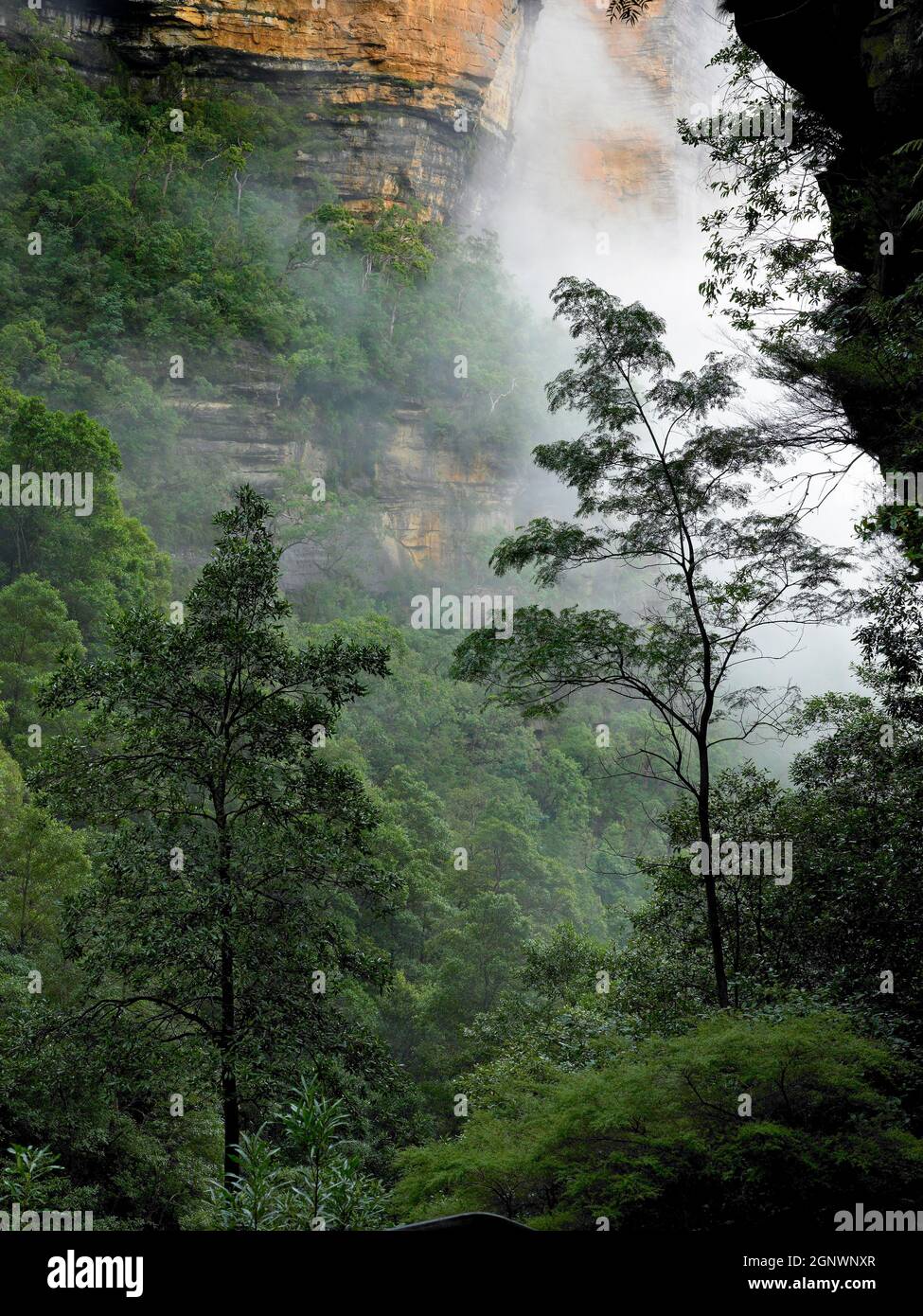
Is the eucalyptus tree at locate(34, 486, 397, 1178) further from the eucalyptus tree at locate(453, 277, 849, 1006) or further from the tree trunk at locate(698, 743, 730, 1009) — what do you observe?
the tree trunk at locate(698, 743, 730, 1009)

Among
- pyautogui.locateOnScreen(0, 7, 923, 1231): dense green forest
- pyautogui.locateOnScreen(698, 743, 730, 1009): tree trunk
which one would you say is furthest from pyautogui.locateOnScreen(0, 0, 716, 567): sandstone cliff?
pyautogui.locateOnScreen(698, 743, 730, 1009): tree trunk

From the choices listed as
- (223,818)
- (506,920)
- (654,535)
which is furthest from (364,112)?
(223,818)

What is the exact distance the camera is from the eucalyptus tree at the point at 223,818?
751 cm

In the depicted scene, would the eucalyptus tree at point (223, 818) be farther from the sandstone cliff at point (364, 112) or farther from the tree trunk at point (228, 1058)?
the sandstone cliff at point (364, 112)

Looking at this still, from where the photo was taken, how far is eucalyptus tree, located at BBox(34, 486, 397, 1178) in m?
7.51

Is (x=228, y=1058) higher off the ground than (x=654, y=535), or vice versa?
(x=654, y=535)

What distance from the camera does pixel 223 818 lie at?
8.15 metres

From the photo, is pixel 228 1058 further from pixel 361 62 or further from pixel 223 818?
pixel 361 62

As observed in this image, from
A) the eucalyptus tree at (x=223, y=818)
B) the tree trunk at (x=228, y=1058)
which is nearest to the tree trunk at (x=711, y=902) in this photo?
the eucalyptus tree at (x=223, y=818)

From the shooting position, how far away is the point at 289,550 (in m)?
47.4

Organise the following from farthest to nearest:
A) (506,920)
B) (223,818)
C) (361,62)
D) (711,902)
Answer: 1. (361,62)
2. (506,920)
3. (223,818)
4. (711,902)
